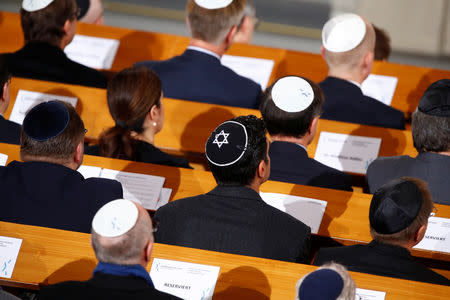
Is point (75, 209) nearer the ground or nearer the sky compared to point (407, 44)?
nearer the sky

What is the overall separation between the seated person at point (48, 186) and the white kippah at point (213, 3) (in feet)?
5.25

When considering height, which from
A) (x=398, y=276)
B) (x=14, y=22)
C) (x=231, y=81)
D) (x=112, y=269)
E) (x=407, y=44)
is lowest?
(x=407, y=44)

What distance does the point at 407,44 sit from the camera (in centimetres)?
671

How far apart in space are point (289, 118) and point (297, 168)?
0.22m

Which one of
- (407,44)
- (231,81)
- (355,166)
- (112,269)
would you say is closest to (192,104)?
(231,81)

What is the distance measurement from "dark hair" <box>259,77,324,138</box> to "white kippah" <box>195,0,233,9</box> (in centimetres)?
103

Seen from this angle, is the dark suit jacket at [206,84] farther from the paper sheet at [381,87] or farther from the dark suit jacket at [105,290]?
the dark suit jacket at [105,290]

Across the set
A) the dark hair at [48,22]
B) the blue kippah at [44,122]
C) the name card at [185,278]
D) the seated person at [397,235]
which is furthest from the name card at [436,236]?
the dark hair at [48,22]

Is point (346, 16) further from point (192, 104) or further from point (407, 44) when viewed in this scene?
point (407, 44)

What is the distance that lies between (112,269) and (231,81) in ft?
6.59

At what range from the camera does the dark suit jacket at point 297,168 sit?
292 centimetres

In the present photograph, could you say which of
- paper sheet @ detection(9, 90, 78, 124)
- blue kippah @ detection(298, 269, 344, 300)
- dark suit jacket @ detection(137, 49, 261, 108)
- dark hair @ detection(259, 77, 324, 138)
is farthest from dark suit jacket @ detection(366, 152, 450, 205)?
paper sheet @ detection(9, 90, 78, 124)

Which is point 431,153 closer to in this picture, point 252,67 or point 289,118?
point 289,118

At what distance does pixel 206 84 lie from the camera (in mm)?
3701
